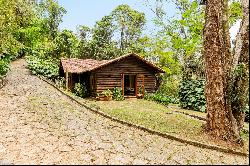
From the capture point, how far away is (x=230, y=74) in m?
11.1

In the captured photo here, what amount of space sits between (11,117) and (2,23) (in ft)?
33.5

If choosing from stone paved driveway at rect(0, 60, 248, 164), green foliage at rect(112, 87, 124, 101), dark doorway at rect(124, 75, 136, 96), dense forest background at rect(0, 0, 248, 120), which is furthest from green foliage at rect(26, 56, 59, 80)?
stone paved driveway at rect(0, 60, 248, 164)

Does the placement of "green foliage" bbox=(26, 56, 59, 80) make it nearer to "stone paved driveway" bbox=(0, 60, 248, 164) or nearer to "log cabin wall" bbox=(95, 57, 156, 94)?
"log cabin wall" bbox=(95, 57, 156, 94)

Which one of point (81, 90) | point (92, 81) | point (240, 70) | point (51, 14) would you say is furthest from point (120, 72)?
point (51, 14)

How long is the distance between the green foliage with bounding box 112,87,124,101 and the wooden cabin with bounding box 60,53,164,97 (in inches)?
15.1

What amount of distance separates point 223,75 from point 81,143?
553cm

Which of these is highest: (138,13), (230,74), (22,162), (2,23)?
(138,13)

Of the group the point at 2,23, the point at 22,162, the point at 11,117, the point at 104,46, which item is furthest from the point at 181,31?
the point at 22,162

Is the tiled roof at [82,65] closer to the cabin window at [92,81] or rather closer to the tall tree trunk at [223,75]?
the cabin window at [92,81]

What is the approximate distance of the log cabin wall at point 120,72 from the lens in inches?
1059

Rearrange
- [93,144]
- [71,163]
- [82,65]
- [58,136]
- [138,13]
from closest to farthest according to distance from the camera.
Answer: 1. [71,163]
2. [93,144]
3. [58,136]
4. [82,65]
5. [138,13]

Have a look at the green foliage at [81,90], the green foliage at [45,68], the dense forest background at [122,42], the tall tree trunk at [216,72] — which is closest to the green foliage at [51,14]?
the dense forest background at [122,42]

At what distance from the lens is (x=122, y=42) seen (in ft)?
170

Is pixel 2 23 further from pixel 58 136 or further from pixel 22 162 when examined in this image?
pixel 22 162
